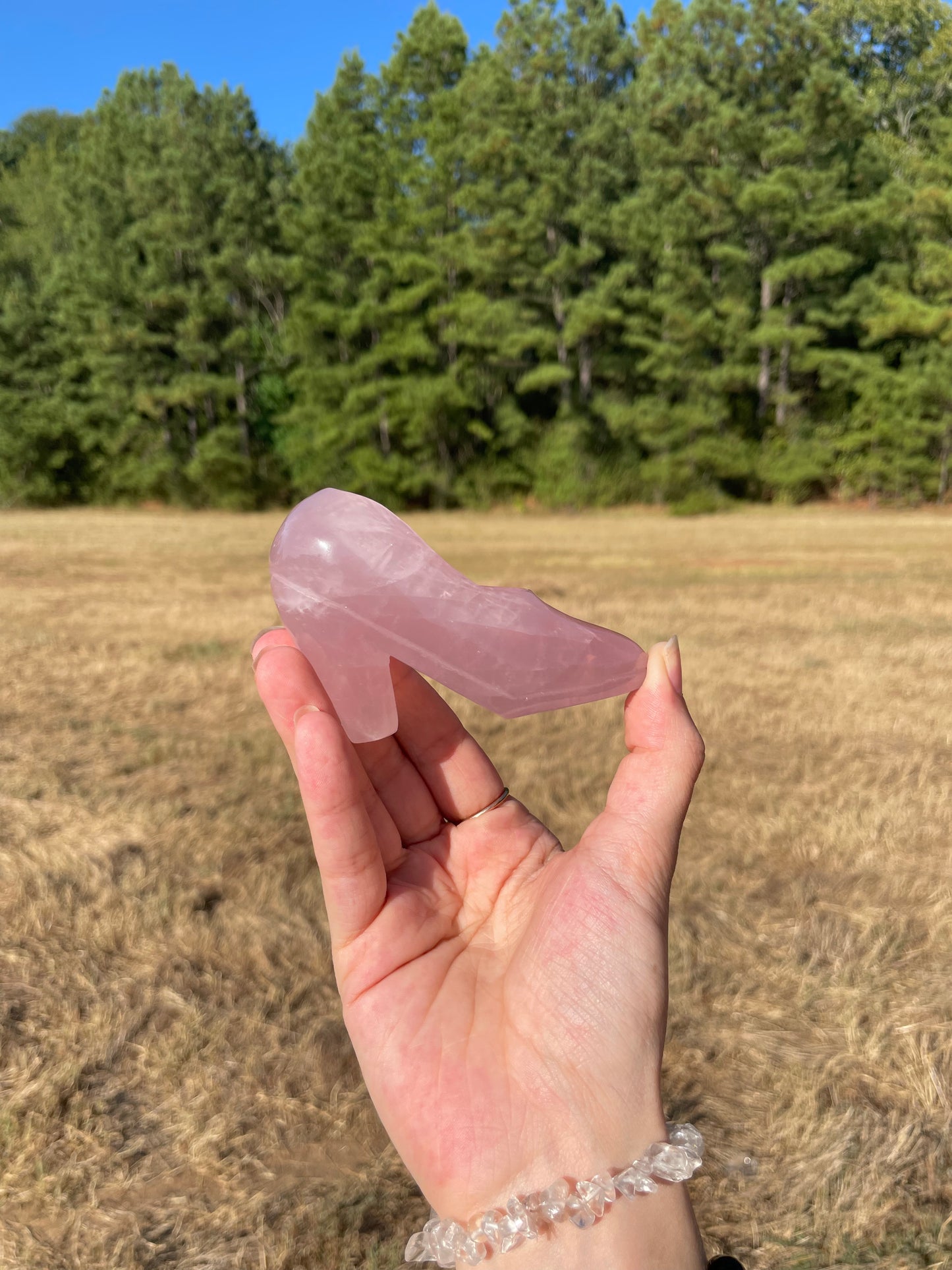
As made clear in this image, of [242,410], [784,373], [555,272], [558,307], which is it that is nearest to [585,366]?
[558,307]

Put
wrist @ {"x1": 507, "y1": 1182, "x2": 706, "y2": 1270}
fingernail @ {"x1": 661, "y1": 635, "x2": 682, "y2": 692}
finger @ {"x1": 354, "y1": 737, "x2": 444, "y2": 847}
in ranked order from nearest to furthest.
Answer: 1. wrist @ {"x1": 507, "y1": 1182, "x2": 706, "y2": 1270}
2. fingernail @ {"x1": 661, "y1": 635, "x2": 682, "y2": 692}
3. finger @ {"x1": 354, "y1": 737, "x2": 444, "y2": 847}

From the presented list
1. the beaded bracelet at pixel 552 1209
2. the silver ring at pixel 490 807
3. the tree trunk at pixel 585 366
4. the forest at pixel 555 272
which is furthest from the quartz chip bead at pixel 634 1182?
the tree trunk at pixel 585 366

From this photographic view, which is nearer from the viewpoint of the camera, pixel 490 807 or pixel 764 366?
pixel 490 807

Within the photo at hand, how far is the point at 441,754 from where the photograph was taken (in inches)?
69.6

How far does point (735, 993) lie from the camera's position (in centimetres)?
247

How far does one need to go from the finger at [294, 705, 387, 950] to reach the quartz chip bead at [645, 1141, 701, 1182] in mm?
530

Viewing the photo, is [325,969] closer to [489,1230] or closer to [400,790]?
[400,790]

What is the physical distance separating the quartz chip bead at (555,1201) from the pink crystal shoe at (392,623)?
73 cm

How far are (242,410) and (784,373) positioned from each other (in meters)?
11.1

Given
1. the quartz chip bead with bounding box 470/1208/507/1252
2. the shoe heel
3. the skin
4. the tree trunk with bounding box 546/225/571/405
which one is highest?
the tree trunk with bounding box 546/225/571/405

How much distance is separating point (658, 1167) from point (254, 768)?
116 inches

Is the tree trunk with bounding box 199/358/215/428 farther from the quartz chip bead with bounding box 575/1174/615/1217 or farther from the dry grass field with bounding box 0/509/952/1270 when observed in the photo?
the quartz chip bead with bounding box 575/1174/615/1217

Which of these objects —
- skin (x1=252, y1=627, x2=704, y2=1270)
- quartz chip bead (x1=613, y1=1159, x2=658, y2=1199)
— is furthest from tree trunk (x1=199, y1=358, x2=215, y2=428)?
quartz chip bead (x1=613, y1=1159, x2=658, y2=1199)

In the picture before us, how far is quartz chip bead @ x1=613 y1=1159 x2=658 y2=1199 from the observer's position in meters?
1.21
